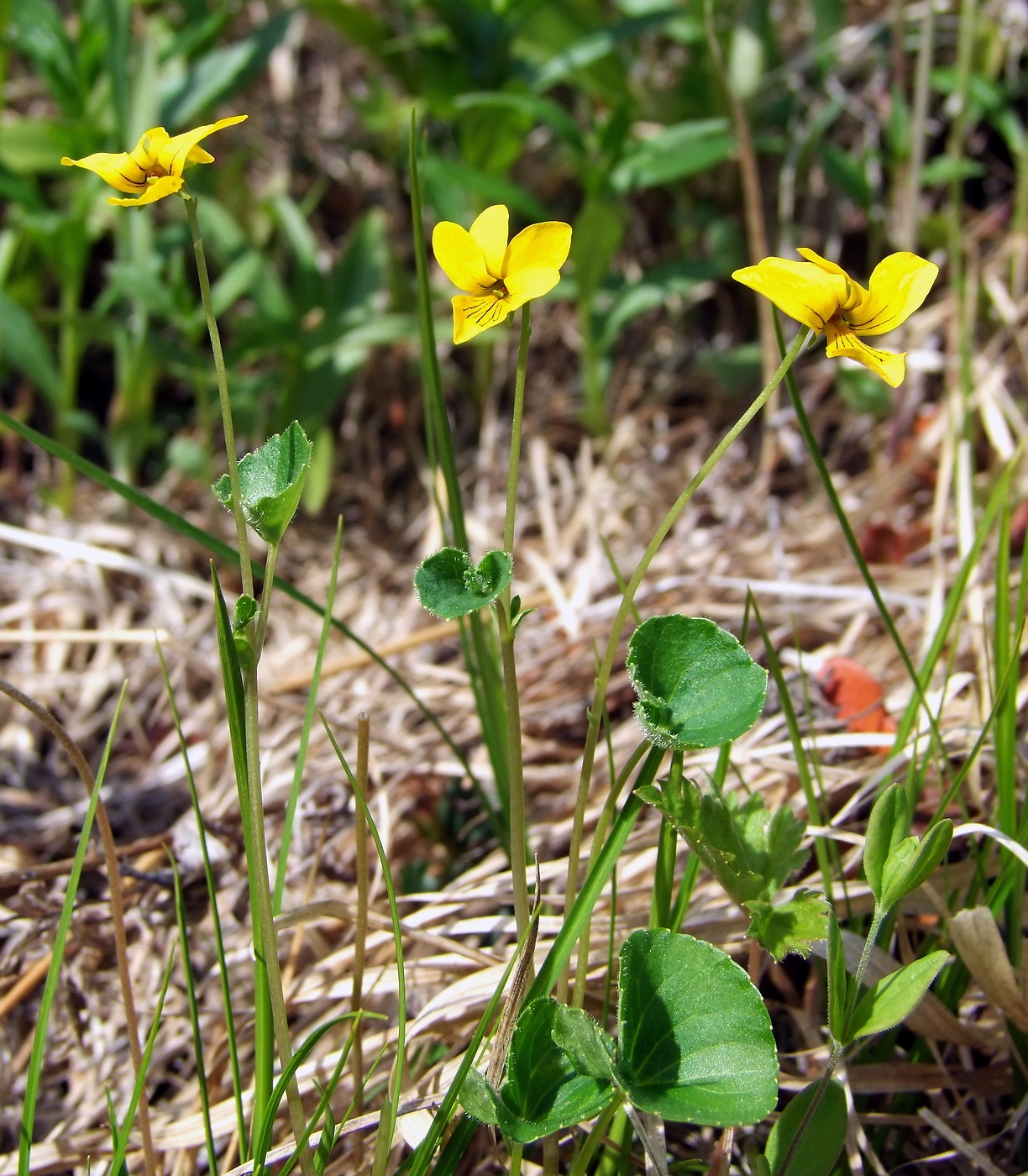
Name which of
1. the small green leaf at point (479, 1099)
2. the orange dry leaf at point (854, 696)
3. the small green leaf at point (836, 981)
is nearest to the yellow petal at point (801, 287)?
the small green leaf at point (836, 981)

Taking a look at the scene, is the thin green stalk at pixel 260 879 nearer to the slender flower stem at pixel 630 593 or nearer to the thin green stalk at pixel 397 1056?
the thin green stalk at pixel 397 1056

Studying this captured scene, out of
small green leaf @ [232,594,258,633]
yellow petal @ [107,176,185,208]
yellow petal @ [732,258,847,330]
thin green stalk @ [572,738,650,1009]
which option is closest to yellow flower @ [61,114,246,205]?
yellow petal @ [107,176,185,208]

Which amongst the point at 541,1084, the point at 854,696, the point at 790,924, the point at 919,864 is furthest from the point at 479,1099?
the point at 854,696

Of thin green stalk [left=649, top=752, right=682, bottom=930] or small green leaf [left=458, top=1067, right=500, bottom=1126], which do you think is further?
thin green stalk [left=649, top=752, right=682, bottom=930]

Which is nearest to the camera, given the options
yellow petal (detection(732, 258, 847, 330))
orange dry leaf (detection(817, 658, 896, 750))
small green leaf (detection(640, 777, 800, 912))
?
yellow petal (detection(732, 258, 847, 330))

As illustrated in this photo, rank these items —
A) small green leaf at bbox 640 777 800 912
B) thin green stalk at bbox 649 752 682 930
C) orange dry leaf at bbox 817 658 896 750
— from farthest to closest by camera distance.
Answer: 1. orange dry leaf at bbox 817 658 896 750
2. thin green stalk at bbox 649 752 682 930
3. small green leaf at bbox 640 777 800 912

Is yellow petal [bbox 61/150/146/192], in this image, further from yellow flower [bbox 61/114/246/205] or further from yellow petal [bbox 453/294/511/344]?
yellow petal [bbox 453/294/511/344]

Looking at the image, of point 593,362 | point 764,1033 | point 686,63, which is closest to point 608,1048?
point 764,1033

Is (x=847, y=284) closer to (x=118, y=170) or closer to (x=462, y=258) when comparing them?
(x=462, y=258)
